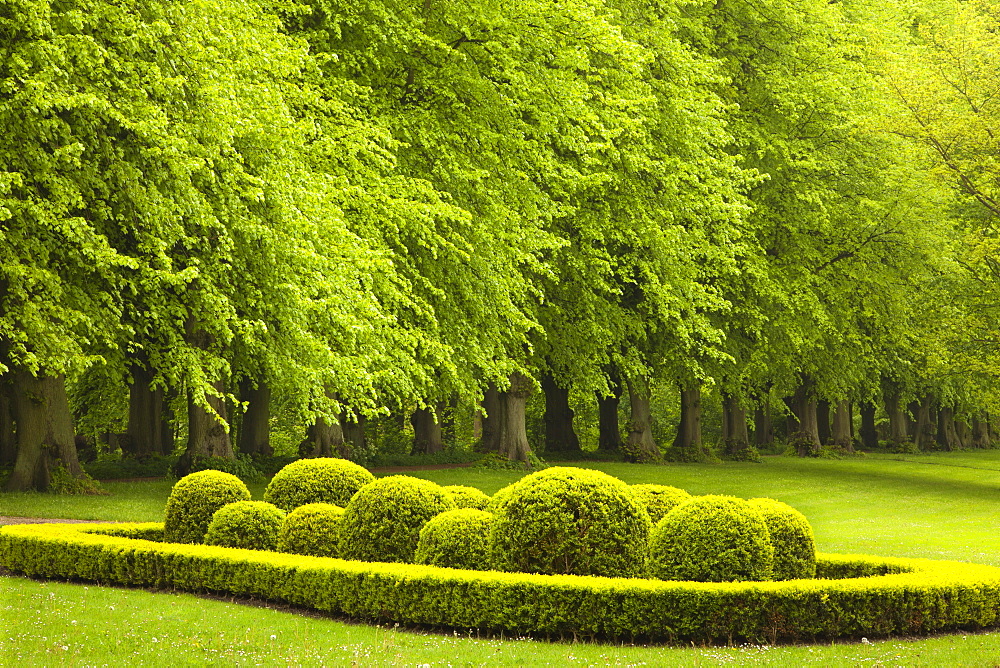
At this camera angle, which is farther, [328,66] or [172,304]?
[328,66]

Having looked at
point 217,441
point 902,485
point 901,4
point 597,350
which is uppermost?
point 901,4

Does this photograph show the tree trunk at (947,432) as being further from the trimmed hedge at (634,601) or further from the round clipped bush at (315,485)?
the round clipped bush at (315,485)

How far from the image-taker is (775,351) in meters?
33.9

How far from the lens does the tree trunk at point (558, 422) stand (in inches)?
1490

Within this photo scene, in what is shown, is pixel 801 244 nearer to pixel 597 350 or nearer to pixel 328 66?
pixel 597 350

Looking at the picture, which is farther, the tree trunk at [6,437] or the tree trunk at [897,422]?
the tree trunk at [897,422]

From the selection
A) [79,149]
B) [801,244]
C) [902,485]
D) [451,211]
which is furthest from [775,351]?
[79,149]

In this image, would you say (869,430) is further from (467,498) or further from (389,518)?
(389,518)

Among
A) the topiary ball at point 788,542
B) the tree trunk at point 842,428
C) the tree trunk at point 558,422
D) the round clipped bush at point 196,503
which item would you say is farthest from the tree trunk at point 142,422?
the tree trunk at point 842,428

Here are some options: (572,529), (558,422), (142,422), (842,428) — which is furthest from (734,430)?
(572,529)

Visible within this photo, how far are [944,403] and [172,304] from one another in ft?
135

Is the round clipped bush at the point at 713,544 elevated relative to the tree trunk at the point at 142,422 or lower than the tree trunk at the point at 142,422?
lower

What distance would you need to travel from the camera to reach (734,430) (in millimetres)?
41125

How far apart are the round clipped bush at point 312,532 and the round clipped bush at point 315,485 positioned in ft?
2.85
